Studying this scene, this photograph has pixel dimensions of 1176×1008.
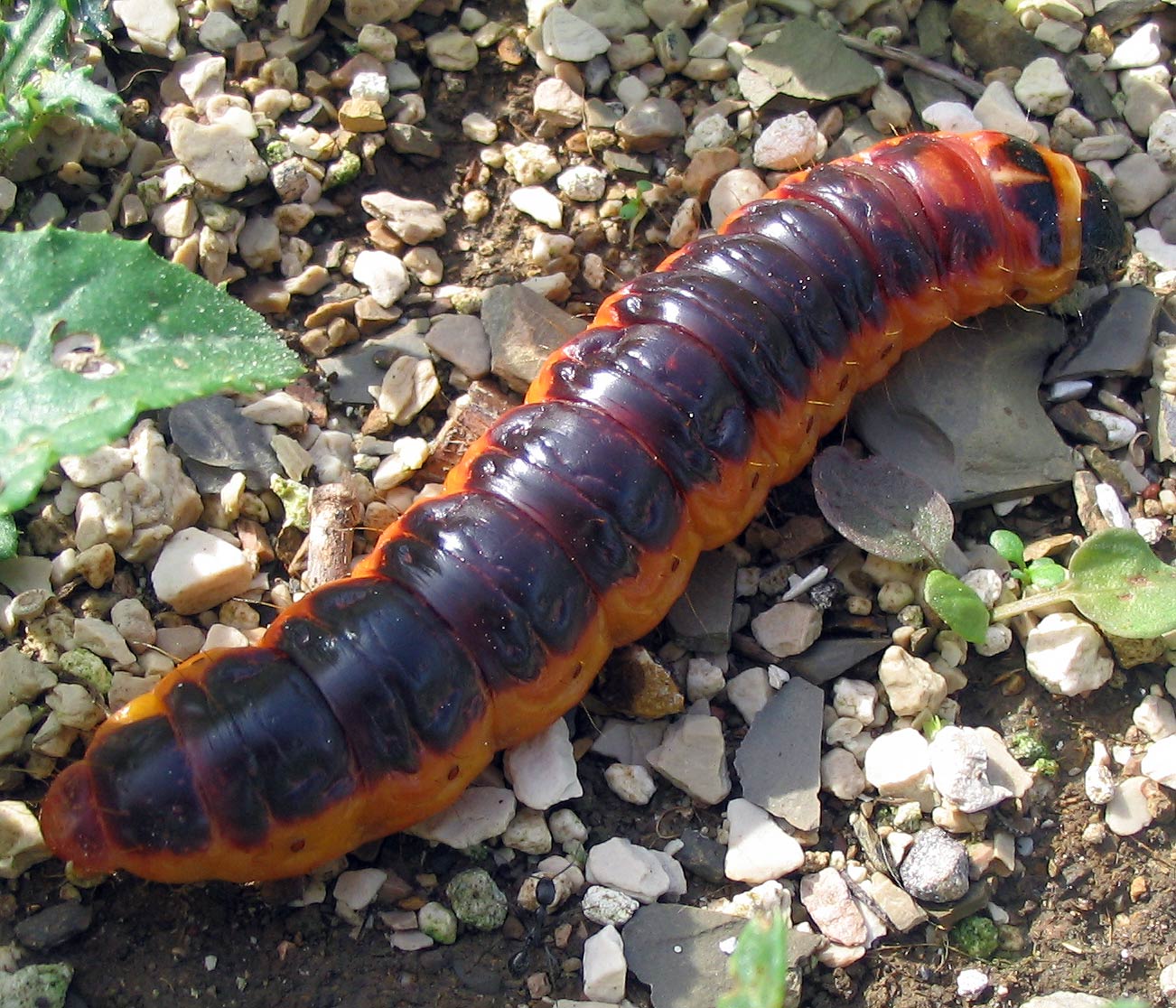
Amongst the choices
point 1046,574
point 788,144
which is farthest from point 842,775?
point 788,144

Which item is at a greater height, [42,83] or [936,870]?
[42,83]

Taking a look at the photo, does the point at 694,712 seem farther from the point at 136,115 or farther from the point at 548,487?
the point at 136,115

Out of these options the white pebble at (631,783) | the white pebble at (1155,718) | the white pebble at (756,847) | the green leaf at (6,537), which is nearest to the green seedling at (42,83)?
the green leaf at (6,537)

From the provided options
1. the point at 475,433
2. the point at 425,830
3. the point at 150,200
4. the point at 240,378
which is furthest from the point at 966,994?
the point at 150,200

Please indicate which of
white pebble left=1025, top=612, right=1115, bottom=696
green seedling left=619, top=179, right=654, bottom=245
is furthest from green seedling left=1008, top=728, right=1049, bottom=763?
green seedling left=619, top=179, right=654, bottom=245

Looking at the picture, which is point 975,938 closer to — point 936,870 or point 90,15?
point 936,870

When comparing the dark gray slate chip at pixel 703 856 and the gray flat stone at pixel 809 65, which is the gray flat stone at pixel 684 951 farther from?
the gray flat stone at pixel 809 65

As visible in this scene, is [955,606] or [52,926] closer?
[52,926]
